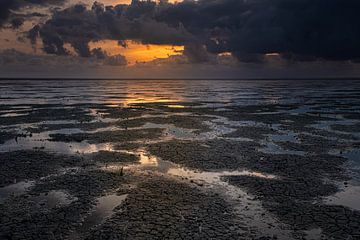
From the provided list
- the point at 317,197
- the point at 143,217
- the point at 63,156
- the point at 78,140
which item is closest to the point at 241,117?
the point at 78,140

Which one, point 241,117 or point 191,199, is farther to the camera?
point 241,117

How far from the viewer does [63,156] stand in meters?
26.3

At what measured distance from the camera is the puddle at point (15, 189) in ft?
58.9

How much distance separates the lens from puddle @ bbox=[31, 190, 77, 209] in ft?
54.8

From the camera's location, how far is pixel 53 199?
685 inches

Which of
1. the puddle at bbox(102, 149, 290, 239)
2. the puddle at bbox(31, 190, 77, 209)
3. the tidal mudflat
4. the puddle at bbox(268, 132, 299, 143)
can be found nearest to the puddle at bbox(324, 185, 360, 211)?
the tidal mudflat

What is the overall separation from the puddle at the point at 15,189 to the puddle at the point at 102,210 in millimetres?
4231

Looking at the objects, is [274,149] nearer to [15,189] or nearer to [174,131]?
[174,131]

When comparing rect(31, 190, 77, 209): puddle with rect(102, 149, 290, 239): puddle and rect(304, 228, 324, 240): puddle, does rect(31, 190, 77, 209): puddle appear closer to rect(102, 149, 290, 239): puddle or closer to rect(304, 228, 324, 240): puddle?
rect(102, 149, 290, 239): puddle

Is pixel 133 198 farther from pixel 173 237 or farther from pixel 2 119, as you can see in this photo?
pixel 2 119

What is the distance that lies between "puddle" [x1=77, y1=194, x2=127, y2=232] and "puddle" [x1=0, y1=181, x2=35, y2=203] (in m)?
4.23

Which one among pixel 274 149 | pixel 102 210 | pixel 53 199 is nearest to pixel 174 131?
pixel 274 149

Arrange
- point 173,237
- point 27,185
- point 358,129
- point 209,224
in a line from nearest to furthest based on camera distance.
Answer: point 173,237, point 209,224, point 27,185, point 358,129

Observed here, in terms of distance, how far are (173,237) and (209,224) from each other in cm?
185
